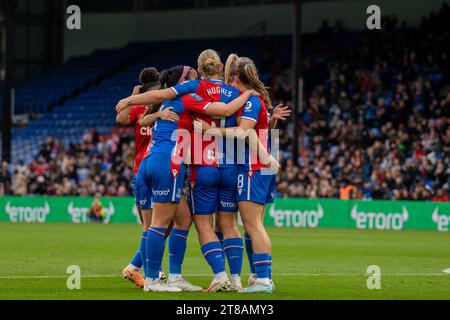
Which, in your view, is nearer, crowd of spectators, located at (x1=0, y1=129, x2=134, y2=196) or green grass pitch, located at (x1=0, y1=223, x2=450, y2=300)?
green grass pitch, located at (x1=0, y1=223, x2=450, y2=300)

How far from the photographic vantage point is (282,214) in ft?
109

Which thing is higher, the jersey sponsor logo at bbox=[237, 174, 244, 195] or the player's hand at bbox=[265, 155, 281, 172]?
the player's hand at bbox=[265, 155, 281, 172]

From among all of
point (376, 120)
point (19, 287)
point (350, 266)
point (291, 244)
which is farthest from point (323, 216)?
point (19, 287)

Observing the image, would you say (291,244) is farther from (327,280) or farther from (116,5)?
(116,5)

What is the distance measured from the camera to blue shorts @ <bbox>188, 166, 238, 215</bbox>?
11.8 metres

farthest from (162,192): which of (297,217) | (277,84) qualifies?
(277,84)

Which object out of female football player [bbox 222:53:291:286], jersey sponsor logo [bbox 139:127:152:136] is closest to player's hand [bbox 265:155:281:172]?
female football player [bbox 222:53:291:286]

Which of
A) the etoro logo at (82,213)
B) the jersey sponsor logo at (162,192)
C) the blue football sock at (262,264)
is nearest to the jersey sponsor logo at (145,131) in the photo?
the jersey sponsor logo at (162,192)

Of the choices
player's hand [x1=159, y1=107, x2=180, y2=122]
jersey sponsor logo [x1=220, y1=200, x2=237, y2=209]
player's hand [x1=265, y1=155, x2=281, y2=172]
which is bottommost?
jersey sponsor logo [x1=220, y1=200, x2=237, y2=209]

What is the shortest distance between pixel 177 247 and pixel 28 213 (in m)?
24.7

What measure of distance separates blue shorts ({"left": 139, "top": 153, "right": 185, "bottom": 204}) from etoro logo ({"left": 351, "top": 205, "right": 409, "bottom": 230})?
20.5 meters

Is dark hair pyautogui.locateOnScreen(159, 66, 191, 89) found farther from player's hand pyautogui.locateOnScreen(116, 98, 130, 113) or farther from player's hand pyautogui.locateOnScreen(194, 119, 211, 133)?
player's hand pyautogui.locateOnScreen(194, 119, 211, 133)

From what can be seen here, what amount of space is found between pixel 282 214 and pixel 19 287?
2135cm

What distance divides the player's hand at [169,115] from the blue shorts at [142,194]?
92 cm
